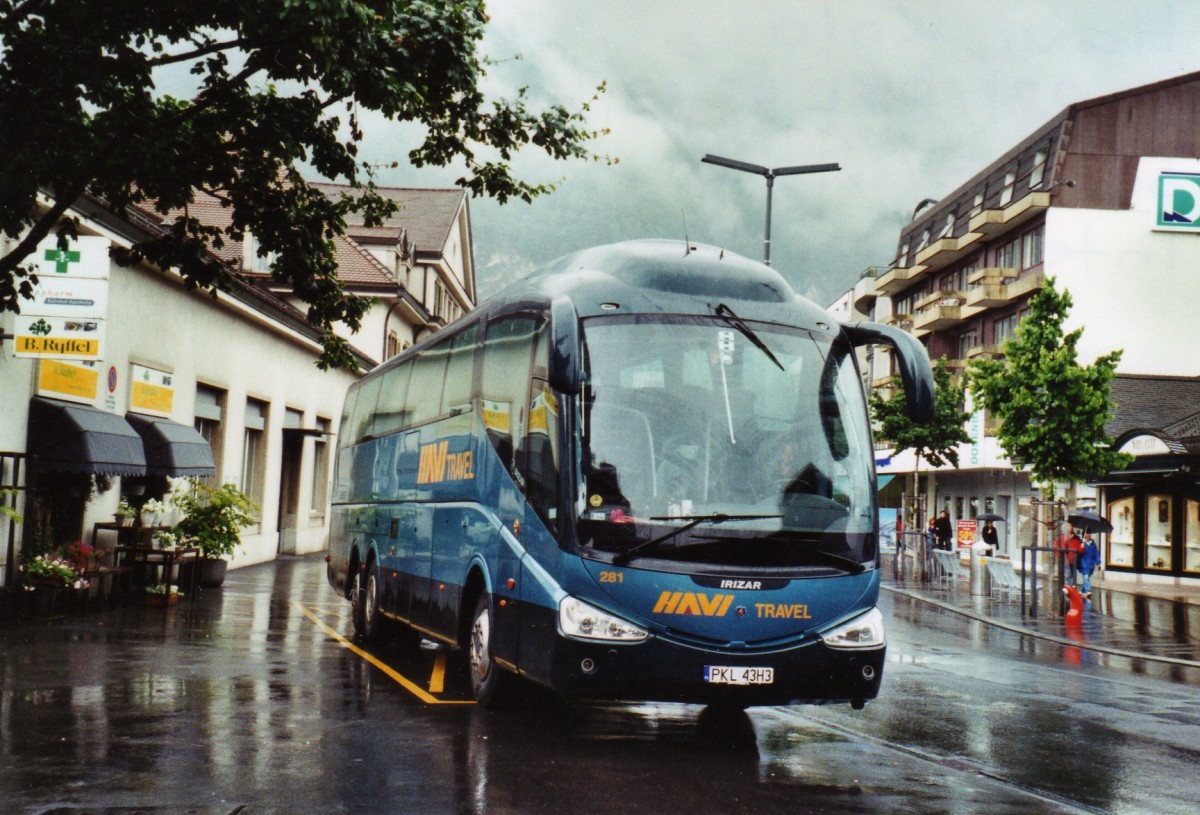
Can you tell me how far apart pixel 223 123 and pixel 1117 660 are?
42.7ft

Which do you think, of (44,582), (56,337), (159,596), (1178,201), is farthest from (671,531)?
(1178,201)

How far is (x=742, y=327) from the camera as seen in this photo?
9.38 metres

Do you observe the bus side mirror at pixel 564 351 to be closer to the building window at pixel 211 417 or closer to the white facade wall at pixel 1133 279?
the building window at pixel 211 417

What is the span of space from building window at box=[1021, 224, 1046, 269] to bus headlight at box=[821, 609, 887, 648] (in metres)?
43.6

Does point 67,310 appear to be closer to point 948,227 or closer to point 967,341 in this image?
point 967,341

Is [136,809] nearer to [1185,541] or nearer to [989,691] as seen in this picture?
[989,691]

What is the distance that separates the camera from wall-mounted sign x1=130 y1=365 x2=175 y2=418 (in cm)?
2147

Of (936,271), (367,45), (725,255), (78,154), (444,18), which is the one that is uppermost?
(936,271)

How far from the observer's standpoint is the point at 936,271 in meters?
62.6

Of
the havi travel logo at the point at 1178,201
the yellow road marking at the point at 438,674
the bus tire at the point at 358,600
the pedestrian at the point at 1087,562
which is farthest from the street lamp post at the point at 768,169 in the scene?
the havi travel logo at the point at 1178,201

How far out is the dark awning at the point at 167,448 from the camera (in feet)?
67.8

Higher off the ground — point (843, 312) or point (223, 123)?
point (843, 312)

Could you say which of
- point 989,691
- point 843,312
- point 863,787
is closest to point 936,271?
point 843,312

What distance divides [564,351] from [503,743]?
2.69 metres
